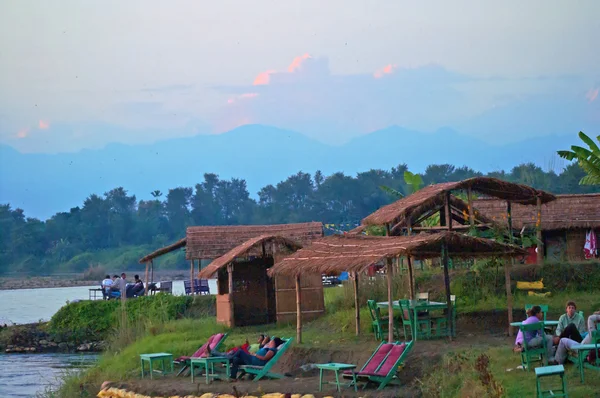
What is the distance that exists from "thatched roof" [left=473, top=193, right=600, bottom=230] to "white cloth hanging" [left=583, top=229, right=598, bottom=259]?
50cm

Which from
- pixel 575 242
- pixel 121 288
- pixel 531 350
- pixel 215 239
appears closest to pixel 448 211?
pixel 531 350

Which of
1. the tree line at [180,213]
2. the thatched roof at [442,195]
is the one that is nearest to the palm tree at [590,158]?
the thatched roof at [442,195]

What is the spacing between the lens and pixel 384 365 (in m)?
15.2

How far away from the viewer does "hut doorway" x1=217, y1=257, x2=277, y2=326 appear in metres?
24.8

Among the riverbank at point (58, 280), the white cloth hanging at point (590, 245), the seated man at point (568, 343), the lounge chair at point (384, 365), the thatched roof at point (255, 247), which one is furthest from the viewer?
the riverbank at point (58, 280)

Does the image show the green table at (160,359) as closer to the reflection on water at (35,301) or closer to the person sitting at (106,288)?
the person sitting at (106,288)

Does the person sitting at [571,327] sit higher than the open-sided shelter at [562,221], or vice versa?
the open-sided shelter at [562,221]

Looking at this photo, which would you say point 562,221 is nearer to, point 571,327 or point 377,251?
point 377,251

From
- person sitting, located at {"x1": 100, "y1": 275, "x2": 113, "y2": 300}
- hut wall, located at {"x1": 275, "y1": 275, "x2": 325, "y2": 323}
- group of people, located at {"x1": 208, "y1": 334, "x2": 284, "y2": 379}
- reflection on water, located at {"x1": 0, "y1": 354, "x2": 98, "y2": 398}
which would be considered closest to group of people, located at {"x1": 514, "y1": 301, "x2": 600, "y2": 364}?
group of people, located at {"x1": 208, "y1": 334, "x2": 284, "y2": 379}

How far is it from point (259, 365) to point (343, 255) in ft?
9.62

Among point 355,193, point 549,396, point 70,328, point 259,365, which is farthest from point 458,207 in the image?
point 355,193

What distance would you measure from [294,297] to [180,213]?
7550 cm

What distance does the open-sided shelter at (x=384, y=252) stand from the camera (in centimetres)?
1716

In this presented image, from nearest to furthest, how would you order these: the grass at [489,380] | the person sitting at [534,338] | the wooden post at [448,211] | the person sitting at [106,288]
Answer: the grass at [489,380], the person sitting at [534,338], the wooden post at [448,211], the person sitting at [106,288]
